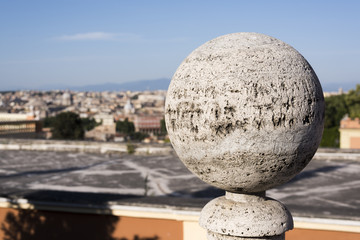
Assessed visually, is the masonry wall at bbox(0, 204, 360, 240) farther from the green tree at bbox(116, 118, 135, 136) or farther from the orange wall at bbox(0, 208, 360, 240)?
the green tree at bbox(116, 118, 135, 136)

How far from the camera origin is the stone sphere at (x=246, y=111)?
2.75m

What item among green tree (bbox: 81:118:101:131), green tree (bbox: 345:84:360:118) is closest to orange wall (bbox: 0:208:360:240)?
green tree (bbox: 345:84:360:118)

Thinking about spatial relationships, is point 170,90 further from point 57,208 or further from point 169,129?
point 57,208

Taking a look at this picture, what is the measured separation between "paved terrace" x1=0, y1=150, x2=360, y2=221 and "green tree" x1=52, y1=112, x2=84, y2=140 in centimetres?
3661

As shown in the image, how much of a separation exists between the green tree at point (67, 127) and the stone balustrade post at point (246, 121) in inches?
1796

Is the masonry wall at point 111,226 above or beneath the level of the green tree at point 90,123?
above

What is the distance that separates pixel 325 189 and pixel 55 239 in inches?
180

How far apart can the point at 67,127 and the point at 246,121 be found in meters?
48.6

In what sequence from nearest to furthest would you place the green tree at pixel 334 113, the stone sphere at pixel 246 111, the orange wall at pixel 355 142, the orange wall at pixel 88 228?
1. the stone sphere at pixel 246 111
2. the orange wall at pixel 88 228
3. the orange wall at pixel 355 142
4. the green tree at pixel 334 113

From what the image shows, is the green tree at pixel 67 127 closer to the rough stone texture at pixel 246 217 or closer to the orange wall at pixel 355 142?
the orange wall at pixel 355 142

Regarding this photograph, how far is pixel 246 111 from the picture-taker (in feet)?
8.97

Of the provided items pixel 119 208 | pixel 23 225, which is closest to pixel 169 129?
pixel 119 208

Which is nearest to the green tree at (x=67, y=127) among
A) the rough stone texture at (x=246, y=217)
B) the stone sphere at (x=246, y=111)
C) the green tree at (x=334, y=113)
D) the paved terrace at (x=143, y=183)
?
the green tree at (x=334, y=113)

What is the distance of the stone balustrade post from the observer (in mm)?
2754
